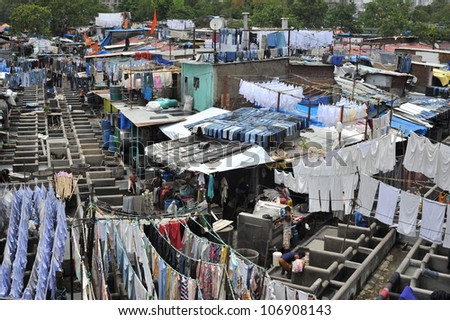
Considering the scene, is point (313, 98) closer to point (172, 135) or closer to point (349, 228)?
point (172, 135)

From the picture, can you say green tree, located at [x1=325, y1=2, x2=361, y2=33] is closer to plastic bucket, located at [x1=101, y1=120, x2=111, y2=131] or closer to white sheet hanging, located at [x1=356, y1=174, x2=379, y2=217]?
plastic bucket, located at [x1=101, y1=120, x2=111, y2=131]

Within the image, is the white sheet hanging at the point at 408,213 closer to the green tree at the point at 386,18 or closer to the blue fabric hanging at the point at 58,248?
the blue fabric hanging at the point at 58,248

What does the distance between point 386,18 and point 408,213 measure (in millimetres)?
58734

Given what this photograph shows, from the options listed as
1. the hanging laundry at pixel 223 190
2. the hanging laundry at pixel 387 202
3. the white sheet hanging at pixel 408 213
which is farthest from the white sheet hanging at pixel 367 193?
the hanging laundry at pixel 223 190

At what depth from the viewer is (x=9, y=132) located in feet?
96.0

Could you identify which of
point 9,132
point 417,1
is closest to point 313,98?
point 9,132

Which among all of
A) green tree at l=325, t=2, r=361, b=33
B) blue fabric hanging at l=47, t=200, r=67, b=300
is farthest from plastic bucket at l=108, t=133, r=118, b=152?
green tree at l=325, t=2, r=361, b=33

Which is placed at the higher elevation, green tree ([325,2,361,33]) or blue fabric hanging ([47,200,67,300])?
green tree ([325,2,361,33])

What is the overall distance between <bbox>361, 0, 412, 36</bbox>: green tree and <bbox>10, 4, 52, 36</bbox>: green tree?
129ft

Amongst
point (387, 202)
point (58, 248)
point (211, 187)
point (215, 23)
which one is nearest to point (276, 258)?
point (387, 202)

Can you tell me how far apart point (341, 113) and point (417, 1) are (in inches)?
7580

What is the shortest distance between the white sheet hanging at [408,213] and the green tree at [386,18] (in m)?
54.1

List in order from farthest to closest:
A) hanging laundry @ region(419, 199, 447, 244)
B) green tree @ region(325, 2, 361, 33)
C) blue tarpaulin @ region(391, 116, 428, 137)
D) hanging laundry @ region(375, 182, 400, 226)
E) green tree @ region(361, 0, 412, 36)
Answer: green tree @ region(325, 2, 361, 33) → green tree @ region(361, 0, 412, 36) → blue tarpaulin @ region(391, 116, 428, 137) → hanging laundry @ region(375, 182, 400, 226) → hanging laundry @ region(419, 199, 447, 244)

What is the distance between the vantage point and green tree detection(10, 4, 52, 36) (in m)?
65.2
